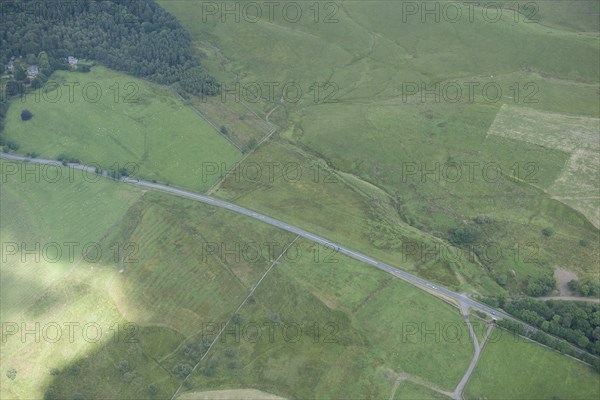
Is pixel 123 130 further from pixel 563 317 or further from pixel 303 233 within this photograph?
pixel 563 317

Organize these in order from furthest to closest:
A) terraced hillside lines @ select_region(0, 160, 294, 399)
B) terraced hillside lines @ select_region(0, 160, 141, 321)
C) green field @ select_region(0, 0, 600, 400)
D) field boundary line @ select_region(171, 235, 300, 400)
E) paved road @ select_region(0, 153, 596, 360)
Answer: terraced hillside lines @ select_region(0, 160, 141, 321) → paved road @ select_region(0, 153, 596, 360) → green field @ select_region(0, 0, 600, 400) → terraced hillside lines @ select_region(0, 160, 294, 399) → field boundary line @ select_region(171, 235, 300, 400)

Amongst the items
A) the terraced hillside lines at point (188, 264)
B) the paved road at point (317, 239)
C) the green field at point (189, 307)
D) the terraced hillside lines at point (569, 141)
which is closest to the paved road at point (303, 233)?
the paved road at point (317, 239)

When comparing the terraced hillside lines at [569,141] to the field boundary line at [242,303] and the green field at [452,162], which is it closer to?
the green field at [452,162]

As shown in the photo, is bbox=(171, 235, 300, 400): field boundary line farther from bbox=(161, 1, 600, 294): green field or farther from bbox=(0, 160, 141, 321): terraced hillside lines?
bbox=(0, 160, 141, 321): terraced hillside lines

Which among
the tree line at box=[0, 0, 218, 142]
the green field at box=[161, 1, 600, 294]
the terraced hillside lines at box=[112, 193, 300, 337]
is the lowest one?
the terraced hillside lines at box=[112, 193, 300, 337]

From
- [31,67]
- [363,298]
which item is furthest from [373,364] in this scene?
[31,67]

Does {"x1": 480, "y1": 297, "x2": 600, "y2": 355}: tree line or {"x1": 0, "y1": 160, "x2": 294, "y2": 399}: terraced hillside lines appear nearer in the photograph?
{"x1": 0, "y1": 160, "x2": 294, "y2": 399}: terraced hillside lines

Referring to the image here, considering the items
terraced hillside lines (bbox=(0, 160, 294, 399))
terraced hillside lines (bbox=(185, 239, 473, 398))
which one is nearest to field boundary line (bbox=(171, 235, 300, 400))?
terraced hillside lines (bbox=(185, 239, 473, 398))
